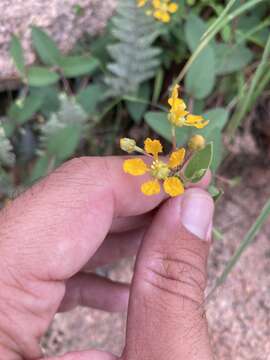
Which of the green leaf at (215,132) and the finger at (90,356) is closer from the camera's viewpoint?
the finger at (90,356)

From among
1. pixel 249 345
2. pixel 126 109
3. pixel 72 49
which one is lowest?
pixel 249 345

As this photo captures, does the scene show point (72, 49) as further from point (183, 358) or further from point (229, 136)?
point (183, 358)

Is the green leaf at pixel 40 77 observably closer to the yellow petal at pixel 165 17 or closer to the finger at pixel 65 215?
the yellow petal at pixel 165 17

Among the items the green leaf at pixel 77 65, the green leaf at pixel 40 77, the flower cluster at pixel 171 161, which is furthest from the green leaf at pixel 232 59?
the flower cluster at pixel 171 161

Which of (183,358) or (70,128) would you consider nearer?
(183,358)

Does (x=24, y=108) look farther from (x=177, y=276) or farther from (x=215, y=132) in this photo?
(x=177, y=276)

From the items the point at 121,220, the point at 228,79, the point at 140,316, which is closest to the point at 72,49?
the point at 228,79
